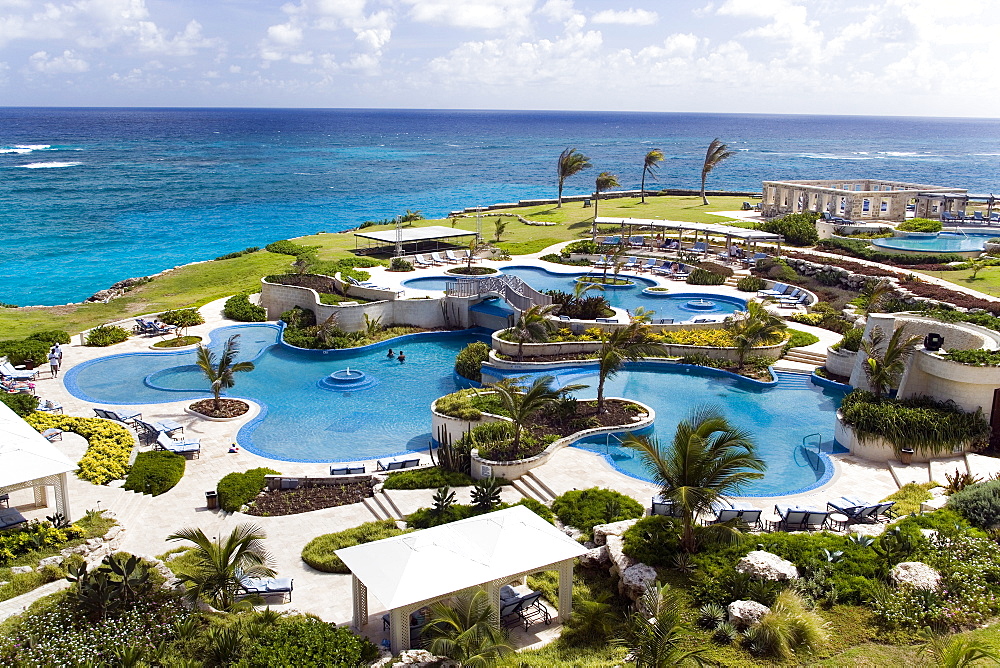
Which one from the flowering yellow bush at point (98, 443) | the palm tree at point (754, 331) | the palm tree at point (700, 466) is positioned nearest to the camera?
the palm tree at point (700, 466)

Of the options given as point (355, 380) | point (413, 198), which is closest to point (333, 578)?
point (355, 380)

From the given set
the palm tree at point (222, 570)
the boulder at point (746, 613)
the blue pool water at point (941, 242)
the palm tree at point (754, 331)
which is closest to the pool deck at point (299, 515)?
the palm tree at point (222, 570)

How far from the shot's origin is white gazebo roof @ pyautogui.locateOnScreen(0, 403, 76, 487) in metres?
15.7

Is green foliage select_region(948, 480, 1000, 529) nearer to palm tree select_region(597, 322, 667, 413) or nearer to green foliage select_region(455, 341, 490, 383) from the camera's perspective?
palm tree select_region(597, 322, 667, 413)

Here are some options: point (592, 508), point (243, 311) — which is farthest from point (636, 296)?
point (592, 508)

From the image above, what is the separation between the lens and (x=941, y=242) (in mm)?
43344

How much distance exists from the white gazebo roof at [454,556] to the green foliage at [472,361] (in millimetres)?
14032

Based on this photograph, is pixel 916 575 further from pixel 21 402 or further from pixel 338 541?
pixel 21 402

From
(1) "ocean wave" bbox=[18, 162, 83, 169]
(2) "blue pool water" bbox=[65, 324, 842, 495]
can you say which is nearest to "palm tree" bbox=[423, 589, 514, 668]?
(2) "blue pool water" bbox=[65, 324, 842, 495]

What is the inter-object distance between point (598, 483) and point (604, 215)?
42.8 meters

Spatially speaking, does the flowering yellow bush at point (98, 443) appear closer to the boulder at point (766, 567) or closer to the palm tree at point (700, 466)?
the palm tree at point (700, 466)

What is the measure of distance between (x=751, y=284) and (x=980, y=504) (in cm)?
2328

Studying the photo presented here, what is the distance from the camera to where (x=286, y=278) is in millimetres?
36375

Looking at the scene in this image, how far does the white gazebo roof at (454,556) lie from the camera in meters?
12.0
